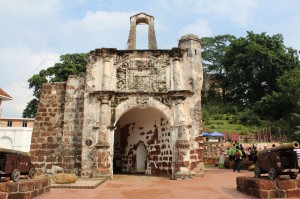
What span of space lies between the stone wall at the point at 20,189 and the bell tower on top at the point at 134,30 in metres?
8.60

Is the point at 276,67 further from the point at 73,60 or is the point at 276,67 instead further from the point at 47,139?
the point at 47,139

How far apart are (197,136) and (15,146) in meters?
22.5

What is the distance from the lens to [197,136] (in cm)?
1162


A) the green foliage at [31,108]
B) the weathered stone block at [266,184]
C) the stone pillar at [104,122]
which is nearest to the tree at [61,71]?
the green foliage at [31,108]

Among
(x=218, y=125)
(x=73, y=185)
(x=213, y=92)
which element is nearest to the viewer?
(x=73, y=185)

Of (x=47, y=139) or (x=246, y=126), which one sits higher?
(x=246, y=126)

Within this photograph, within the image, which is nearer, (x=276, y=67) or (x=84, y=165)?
(x=84, y=165)

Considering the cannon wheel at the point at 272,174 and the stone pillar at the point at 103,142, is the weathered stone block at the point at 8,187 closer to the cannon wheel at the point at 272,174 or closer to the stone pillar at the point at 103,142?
the stone pillar at the point at 103,142

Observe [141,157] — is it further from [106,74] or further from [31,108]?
[31,108]

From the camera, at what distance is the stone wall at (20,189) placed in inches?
229

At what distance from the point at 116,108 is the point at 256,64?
97.9ft

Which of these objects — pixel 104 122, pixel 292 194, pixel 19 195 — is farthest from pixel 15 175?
pixel 292 194

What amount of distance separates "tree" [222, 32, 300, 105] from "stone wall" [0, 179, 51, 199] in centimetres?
3354

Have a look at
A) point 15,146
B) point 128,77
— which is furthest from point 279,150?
point 15,146
